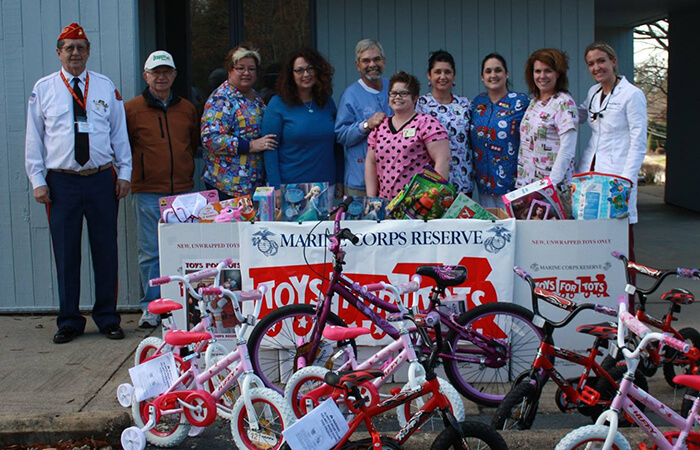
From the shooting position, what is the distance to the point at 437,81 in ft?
18.8

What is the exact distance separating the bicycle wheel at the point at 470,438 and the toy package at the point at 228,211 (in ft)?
7.24

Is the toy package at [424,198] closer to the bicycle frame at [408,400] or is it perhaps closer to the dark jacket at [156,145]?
the bicycle frame at [408,400]

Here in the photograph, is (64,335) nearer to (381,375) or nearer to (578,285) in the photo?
(381,375)

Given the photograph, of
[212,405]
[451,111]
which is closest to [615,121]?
[451,111]

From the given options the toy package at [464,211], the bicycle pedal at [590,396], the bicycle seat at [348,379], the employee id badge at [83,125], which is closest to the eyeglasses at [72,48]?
the employee id badge at [83,125]

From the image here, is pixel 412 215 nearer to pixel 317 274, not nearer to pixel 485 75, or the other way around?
pixel 317 274

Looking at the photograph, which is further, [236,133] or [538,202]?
[236,133]

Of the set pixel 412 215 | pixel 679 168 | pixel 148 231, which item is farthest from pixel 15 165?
pixel 679 168

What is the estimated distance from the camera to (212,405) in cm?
404

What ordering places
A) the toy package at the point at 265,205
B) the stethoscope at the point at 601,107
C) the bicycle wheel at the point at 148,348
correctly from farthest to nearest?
the stethoscope at the point at 601,107 → the toy package at the point at 265,205 → the bicycle wheel at the point at 148,348

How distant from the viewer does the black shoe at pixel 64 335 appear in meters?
5.89

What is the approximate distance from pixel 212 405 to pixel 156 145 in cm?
269

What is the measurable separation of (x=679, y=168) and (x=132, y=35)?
925 cm

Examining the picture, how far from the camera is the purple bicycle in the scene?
4.46 meters
